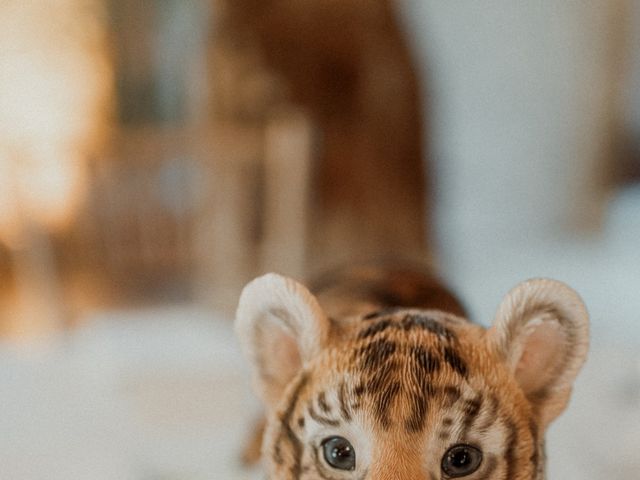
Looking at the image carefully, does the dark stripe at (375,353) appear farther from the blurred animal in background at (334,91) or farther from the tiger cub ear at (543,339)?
the blurred animal in background at (334,91)

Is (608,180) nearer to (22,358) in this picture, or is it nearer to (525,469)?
(22,358)

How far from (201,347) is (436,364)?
2.02 feet

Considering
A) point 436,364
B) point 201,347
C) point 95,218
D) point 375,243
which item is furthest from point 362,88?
point 436,364

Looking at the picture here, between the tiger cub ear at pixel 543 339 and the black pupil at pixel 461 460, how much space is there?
1.6 inches

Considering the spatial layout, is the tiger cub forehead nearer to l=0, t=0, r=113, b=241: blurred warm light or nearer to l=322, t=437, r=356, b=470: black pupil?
l=322, t=437, r=356, b=470: black pupil

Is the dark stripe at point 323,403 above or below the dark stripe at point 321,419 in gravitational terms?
above

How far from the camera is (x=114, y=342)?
89 centimetres

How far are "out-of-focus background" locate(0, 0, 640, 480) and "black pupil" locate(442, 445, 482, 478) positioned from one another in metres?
0.29

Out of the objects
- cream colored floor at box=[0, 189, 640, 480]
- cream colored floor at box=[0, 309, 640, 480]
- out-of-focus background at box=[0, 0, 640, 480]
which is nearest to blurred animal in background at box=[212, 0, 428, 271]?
out-of-focus background at box=[0, 0, 640, 480]

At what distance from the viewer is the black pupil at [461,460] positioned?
0.93 feet

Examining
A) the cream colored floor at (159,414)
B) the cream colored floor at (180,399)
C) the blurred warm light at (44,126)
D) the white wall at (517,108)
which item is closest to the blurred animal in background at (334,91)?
the white wall at (517,108)

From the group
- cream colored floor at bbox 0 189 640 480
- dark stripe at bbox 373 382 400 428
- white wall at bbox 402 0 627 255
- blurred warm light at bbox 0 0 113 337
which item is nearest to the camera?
dark stripe at bbox 373 382 400 428

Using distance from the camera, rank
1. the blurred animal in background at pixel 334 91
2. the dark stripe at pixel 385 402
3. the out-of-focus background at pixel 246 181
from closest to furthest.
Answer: the dark stripe at pixel 385 402 < the out-of-focus background at pixel 246 181 < the blurred animal in background at pixel 334 91

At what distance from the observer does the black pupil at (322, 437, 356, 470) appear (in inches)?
11.5
